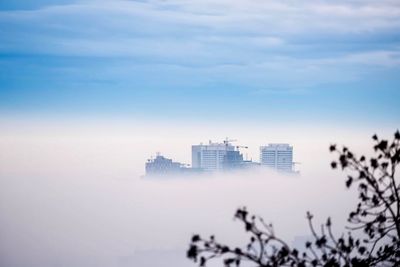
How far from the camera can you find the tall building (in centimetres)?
5047

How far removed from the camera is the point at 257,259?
5.76 feet

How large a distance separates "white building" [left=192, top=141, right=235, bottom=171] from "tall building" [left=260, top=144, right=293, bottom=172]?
330 centimetres

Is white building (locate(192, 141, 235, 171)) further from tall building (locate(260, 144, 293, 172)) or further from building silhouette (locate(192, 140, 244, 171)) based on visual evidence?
tall building (locate(260, 144, 293, 172))

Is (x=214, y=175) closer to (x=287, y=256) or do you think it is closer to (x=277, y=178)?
(x=277, y=178)

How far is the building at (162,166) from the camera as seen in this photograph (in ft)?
169

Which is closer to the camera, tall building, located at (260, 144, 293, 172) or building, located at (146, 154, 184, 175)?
tall building, located at (260, 144, 293, 172)

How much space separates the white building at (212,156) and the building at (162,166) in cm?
156

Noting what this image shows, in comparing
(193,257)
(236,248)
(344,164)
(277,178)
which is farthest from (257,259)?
(277,178)

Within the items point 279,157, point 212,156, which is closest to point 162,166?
point 212,156

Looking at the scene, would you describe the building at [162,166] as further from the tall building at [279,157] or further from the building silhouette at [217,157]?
the tall building at [279,157]

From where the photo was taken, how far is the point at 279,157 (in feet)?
167

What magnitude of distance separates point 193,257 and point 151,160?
51019mm

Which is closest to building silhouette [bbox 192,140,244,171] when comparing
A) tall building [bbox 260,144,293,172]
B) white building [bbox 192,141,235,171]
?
white building [bbox 192,141,235,171]

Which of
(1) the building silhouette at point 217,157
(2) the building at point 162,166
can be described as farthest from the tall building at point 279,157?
(2) the building at point 162,166
